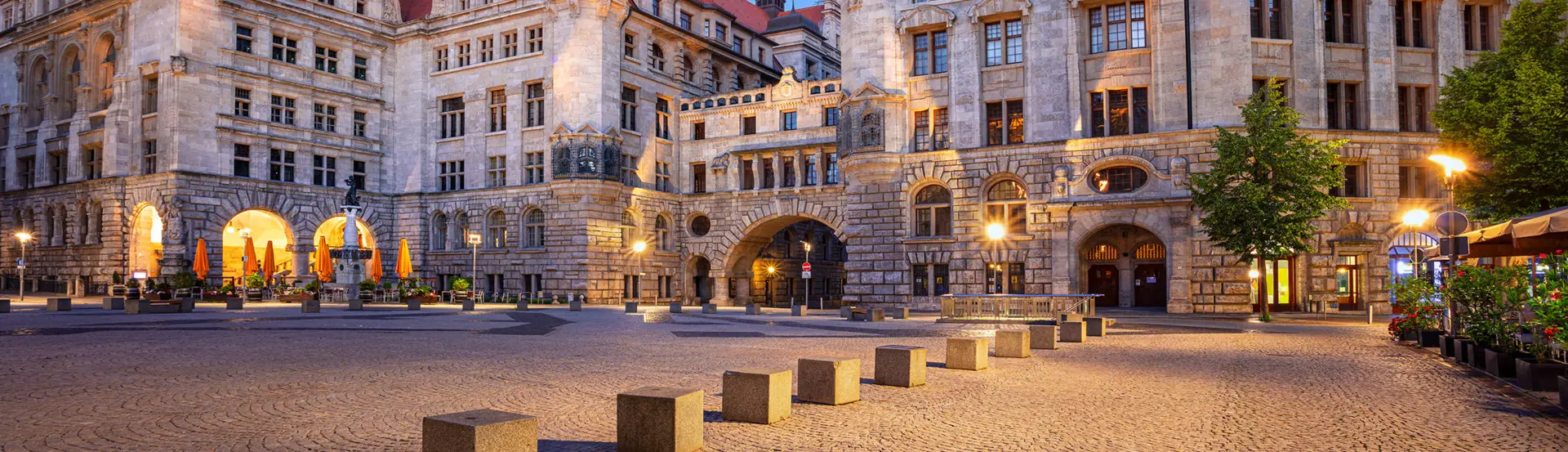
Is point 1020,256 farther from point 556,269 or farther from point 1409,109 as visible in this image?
point 556,269

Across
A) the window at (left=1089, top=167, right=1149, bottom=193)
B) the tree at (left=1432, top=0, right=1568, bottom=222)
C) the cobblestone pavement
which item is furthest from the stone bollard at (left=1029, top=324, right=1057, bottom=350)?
the window at (left=1089, top=167, right=1149, bottom=193)

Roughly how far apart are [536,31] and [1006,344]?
132 ft

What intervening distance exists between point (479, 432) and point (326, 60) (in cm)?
5194

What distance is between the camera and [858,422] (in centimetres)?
989

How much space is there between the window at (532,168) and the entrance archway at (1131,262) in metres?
26.9

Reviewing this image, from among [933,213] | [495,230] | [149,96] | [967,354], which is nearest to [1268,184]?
[933,213]

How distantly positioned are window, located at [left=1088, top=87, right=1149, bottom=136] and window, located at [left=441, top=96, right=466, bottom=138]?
32.9 m

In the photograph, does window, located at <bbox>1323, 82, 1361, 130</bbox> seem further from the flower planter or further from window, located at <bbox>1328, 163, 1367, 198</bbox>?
the flower planter

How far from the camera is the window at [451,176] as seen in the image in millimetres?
54781

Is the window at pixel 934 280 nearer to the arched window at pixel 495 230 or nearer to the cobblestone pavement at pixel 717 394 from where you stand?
the cobblestone pavement at pixel 717 394

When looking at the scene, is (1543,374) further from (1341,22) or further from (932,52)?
(932,52)

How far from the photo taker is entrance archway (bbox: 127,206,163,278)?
160ft


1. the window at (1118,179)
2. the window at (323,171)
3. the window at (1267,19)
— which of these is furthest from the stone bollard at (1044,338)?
the window at (323,171)

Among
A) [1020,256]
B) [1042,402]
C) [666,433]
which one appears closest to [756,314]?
[1020,256]
